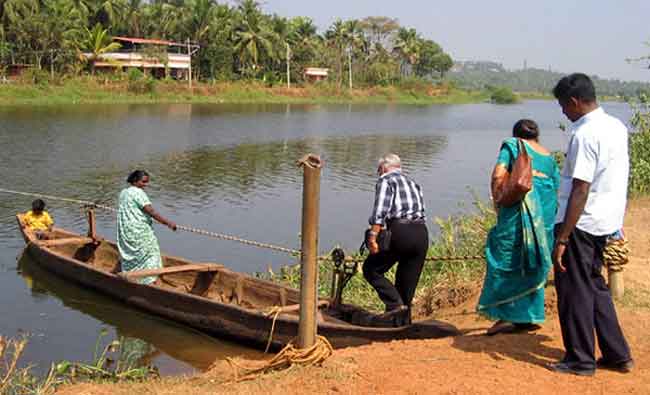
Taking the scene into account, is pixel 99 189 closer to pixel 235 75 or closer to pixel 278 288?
pixel 278 288

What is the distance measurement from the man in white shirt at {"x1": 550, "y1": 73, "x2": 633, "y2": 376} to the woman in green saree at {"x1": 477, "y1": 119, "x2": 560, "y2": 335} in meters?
0.42

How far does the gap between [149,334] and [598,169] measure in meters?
5.43

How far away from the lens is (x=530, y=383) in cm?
418

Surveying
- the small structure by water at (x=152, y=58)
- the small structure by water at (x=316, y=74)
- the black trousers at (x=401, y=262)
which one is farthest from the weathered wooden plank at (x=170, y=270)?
the small structure by water at (x=316, y=74)

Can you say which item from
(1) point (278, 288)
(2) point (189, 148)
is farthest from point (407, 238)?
(2) point (189, 148)

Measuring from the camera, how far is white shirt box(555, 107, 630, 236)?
13.1 ft

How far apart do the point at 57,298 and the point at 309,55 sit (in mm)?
58092

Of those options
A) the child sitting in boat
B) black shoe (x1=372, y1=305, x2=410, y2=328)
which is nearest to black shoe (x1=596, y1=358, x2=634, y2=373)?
black shoe (x1=372, y1=305, x2=410, y2=328)

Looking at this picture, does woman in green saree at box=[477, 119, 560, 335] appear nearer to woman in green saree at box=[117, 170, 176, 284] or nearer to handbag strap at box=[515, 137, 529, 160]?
handbag strap at box=[515, 137, 529, 160]

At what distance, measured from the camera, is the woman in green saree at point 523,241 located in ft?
15.3

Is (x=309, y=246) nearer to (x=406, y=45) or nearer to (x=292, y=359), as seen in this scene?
(x=292, y=359)

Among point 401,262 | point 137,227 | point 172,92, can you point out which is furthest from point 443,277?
point 172,92

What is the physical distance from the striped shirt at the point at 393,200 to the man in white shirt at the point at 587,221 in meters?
1.46

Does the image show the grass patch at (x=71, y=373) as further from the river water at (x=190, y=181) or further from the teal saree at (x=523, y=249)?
the teal saree at (x=523, y=249)
